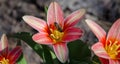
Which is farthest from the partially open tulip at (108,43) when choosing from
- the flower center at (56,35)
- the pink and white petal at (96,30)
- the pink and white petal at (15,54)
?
the pink and white petal at (15,54)

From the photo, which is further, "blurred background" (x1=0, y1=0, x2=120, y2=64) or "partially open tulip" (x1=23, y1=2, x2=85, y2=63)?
"blurred background" (x1=0, y1=0, x2=120, y2=64)

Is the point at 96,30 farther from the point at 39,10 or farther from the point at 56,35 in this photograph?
the point at 39,10

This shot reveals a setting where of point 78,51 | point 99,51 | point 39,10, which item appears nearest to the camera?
point 99,51

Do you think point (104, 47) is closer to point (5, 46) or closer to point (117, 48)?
point (117, 48)

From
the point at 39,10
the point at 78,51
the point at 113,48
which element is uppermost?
the point at 113,48

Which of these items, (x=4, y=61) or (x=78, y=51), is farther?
(x=78, y=51)

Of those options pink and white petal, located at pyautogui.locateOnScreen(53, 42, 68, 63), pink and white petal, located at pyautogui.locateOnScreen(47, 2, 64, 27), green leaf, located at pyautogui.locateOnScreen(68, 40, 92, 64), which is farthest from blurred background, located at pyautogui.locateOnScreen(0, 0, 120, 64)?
pink and white petal, located at pyautogui.locateOnScreen(53, 42, 68, 63)

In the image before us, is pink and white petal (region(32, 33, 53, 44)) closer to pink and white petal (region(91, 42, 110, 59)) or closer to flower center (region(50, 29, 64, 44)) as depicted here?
flower center (region(50, 29, 64, 44))

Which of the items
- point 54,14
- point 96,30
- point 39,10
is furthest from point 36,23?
point 39,10
